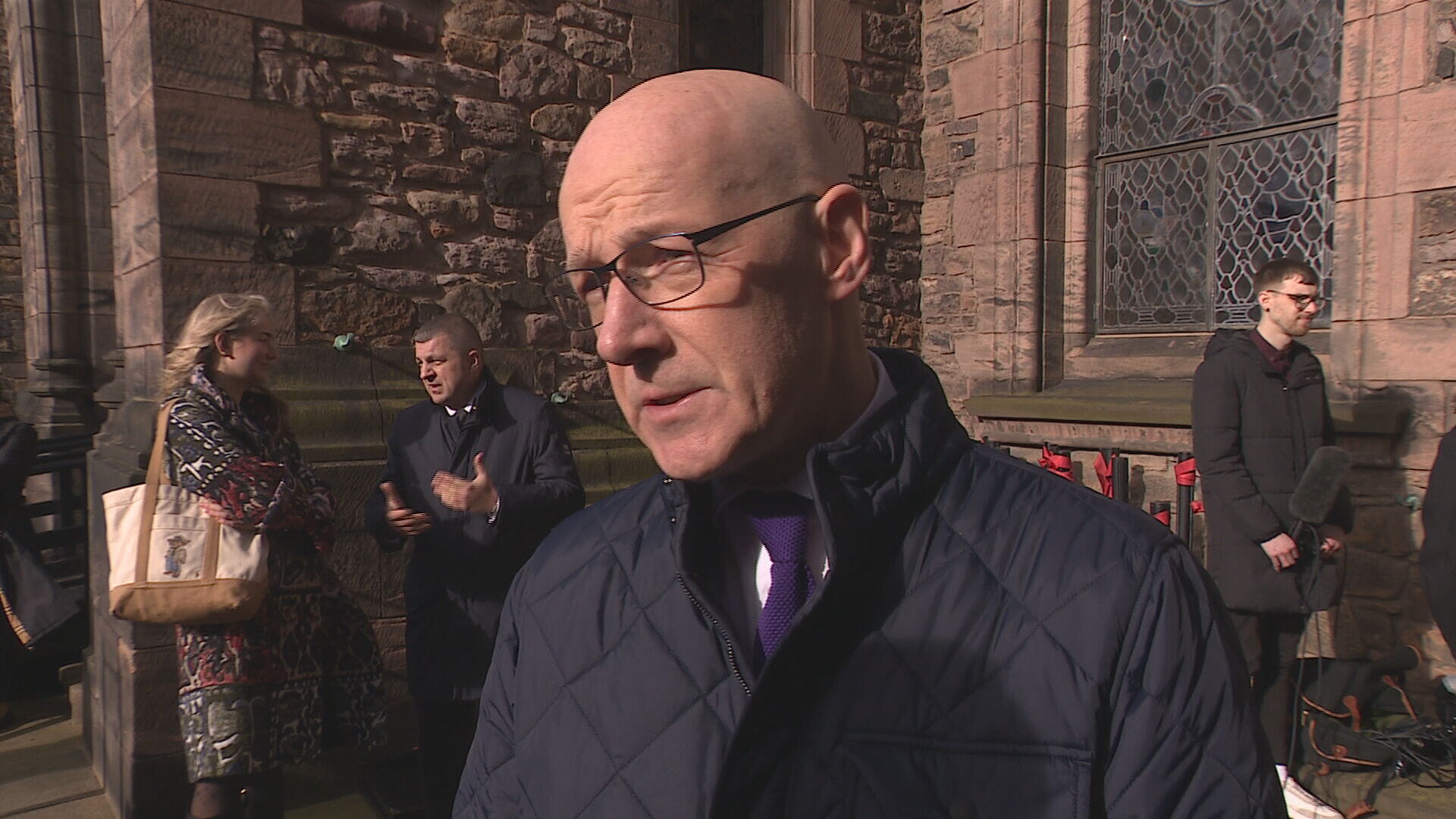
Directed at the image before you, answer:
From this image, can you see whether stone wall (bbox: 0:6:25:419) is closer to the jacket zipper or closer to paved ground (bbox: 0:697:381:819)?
paved ground (bbox: 0:697:381:819)

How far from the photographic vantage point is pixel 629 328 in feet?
3.45

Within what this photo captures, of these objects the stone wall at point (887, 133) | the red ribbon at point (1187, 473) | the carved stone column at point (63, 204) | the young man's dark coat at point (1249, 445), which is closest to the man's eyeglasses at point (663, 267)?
the young man's dark coat at point (1249, 445)

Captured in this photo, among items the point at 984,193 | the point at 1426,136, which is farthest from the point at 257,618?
the point at 984,193

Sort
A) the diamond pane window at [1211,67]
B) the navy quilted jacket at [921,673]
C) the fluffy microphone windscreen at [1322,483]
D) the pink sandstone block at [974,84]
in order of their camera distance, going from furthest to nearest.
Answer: the pink sandstone block at [974,84], the diamond pane window at [1211,67], the fluffy microphone windscreen at [1322,483], the navy quilted jacket at [921,673]

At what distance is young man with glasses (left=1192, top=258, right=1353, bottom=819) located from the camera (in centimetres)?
379

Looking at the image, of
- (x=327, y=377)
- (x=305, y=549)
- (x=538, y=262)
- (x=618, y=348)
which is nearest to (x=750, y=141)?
(x=618, y=348)

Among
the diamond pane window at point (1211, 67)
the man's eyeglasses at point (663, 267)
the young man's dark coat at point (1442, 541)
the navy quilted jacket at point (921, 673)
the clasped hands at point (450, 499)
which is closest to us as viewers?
the navy quilted jacket at point (921, 673)

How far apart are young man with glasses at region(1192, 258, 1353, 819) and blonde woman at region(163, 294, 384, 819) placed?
3.13 m

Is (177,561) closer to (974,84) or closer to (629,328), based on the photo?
(629,328)

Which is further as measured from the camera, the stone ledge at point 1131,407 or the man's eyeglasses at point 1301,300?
the stone ledge at point 1131,407

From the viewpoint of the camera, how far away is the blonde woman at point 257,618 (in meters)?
2.83

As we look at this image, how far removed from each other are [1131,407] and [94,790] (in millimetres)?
5506

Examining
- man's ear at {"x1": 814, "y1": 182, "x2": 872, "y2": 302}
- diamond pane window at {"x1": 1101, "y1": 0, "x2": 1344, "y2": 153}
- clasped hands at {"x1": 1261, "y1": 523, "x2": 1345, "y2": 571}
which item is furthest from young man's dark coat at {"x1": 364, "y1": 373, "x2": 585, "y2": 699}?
diamond pane window at {"x1": 1101, "y1": 0, "x2": 1344, "y2": 153}

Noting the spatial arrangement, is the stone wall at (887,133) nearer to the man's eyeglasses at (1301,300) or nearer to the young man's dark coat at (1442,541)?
the man's eyeglasses at (1301,300)
